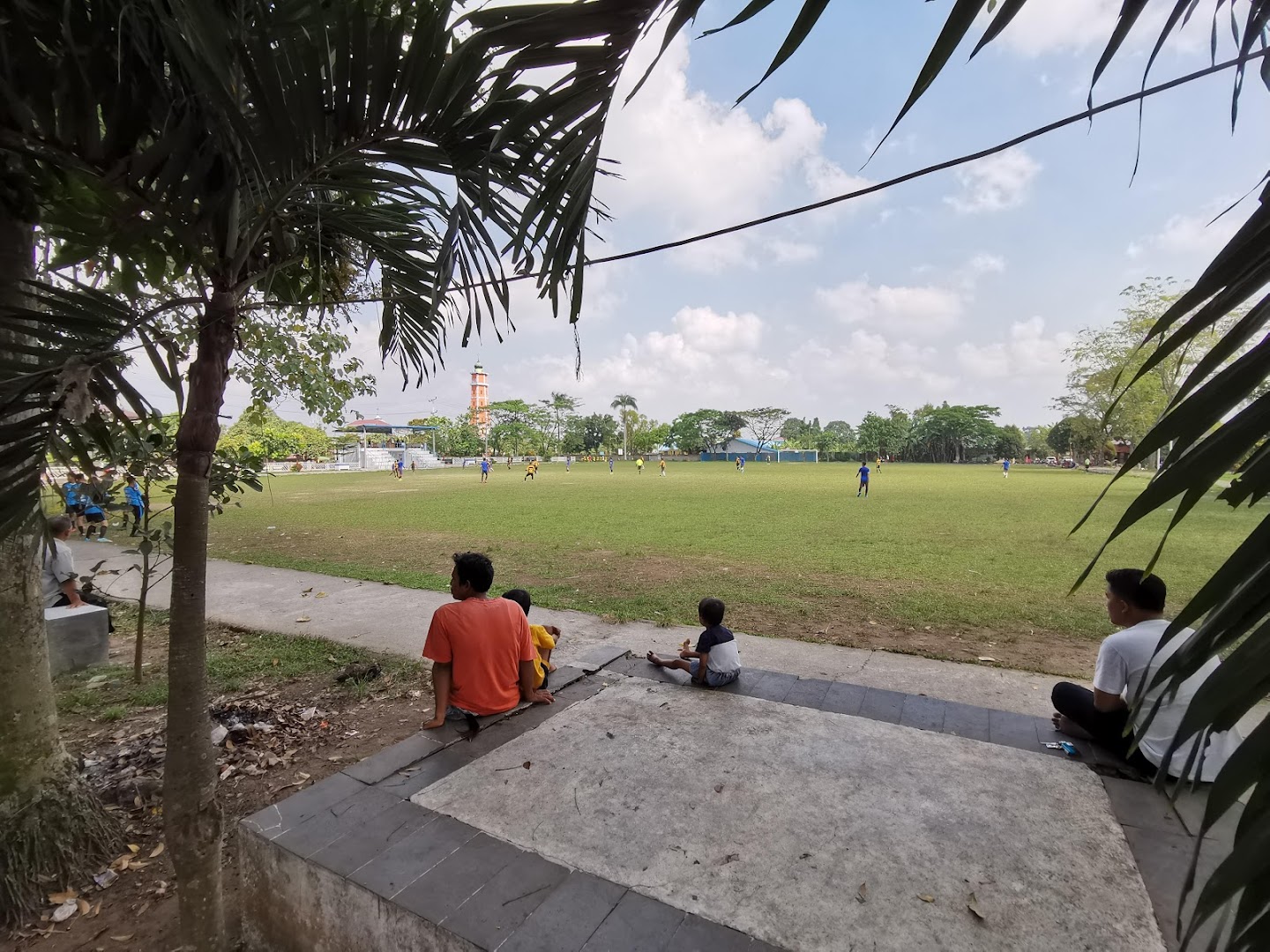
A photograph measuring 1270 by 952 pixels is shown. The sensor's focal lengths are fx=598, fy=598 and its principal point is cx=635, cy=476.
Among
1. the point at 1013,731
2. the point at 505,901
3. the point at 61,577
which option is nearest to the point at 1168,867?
the point at 1013,731

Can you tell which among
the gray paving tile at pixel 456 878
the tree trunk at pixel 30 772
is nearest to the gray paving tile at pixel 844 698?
the gray paving tile at pixel 456 878

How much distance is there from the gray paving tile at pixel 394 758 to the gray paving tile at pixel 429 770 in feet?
0.12

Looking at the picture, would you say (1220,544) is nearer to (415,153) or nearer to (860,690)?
(860,690)

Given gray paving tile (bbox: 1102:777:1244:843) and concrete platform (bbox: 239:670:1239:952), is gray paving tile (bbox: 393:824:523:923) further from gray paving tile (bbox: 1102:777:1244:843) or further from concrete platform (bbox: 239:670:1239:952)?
gray paving tile (bbox: 1102:777:1244:843)

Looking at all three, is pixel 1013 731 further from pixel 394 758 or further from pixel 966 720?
pixel 394 758

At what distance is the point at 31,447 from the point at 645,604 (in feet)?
18.5

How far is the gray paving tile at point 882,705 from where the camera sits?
3.39m

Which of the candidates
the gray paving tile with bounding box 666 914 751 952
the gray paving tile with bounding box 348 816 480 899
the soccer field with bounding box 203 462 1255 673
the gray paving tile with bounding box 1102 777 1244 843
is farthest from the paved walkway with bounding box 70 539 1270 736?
the gray paving tile with bounding box 666 914 751 952

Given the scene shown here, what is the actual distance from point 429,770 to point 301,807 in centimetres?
52

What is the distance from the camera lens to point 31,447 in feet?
6.08

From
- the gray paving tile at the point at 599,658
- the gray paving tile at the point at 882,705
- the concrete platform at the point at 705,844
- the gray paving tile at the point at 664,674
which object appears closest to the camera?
the concrete platform at the point at 705,844

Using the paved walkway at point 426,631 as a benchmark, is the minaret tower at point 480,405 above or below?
above

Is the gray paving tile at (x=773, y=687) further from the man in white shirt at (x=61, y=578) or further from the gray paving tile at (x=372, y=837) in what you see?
the man in white shirt at (x=61, y=578)

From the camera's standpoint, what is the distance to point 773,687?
385 cm
